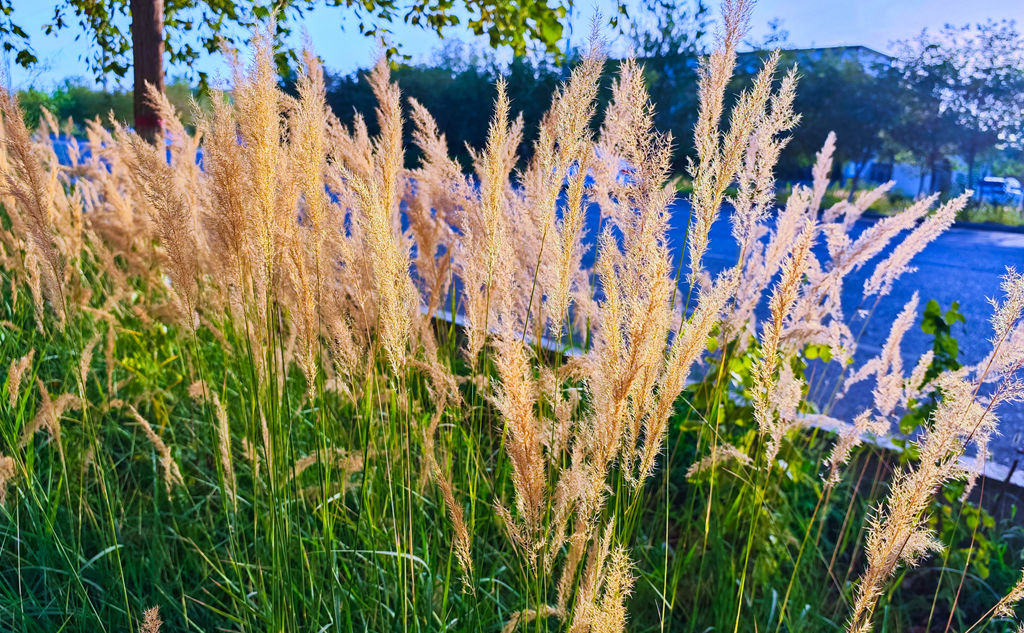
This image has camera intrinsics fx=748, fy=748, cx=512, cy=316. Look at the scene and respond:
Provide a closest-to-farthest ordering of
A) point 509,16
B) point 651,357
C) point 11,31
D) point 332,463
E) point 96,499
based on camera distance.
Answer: point 651,357
point 332,463
point 96,499
point 509,16
point 11,31

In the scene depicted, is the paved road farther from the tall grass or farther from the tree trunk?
the tree trunk

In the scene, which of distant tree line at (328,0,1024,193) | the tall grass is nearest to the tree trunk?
the tall grass

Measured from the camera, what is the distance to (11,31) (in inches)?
253

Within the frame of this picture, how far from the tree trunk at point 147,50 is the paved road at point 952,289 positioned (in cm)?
339

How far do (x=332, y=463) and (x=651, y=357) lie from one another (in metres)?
1.19

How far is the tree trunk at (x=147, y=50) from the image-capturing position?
4.75 metres

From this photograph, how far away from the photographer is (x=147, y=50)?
15.7 ft

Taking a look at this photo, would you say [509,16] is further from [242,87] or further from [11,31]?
[242,87]

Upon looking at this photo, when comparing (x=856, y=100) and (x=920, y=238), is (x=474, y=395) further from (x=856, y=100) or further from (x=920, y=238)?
(x=856, y=100)

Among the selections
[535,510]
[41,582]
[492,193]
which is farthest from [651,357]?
[41,582]

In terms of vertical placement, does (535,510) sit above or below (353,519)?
above

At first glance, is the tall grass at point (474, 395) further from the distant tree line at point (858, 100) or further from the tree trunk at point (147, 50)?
the distant tree line at point (858, 100)

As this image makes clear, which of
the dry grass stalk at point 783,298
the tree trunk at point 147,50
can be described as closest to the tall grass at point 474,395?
the dry grass stalk at point 783,298

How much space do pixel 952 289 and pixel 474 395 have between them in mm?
8924
